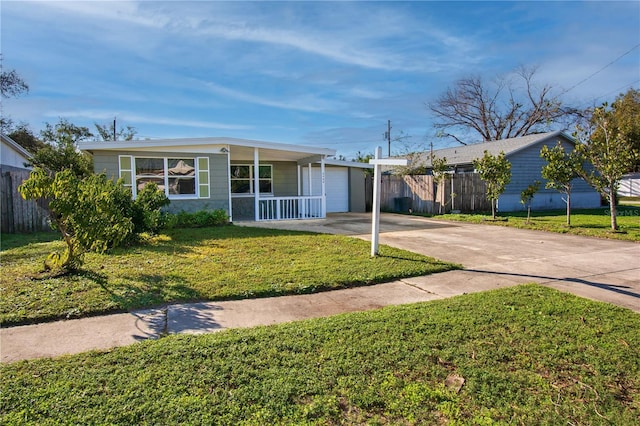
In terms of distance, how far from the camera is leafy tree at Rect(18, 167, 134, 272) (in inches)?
195

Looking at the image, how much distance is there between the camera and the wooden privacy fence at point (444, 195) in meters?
17.3

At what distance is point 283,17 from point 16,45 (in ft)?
20.0

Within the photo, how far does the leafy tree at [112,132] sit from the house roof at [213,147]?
1131 inches

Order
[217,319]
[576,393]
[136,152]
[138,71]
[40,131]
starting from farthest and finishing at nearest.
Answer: [40,131] → [138,71] → [136,152] → [217,319] → [576,393]

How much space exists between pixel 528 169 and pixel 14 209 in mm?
22125

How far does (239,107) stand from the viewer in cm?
2242

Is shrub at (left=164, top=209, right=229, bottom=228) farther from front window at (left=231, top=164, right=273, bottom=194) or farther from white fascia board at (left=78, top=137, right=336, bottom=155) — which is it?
front window at (left=231, top=164, right=273, bottom=194)

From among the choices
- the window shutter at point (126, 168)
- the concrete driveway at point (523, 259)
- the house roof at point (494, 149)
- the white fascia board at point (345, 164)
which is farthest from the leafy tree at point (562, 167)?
the window shutter at point (126, 168)

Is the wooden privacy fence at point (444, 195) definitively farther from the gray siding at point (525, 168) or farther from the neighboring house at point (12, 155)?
the neighboring house at point (12, 155)

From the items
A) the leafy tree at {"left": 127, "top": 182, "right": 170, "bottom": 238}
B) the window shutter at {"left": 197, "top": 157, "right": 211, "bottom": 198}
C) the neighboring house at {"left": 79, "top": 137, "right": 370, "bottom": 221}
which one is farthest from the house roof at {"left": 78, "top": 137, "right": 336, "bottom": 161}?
the leafy tree at {"left": 127, "top": 182, "right": 170, "bottom": 238}

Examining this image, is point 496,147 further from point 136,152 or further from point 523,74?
point 523,74

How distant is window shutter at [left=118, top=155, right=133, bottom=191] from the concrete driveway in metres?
6.42

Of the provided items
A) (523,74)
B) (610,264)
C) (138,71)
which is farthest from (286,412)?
(523,74)

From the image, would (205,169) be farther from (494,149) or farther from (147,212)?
(494,149)
